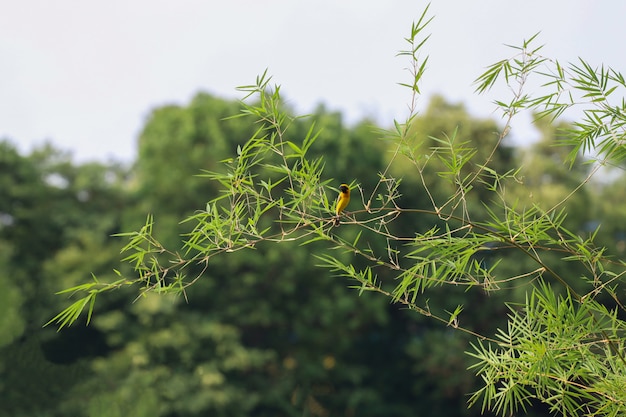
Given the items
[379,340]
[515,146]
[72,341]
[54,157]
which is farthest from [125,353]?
[515,146]

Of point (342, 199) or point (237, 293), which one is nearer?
point (342, 199)

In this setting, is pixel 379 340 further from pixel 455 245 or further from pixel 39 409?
pixel 455 245

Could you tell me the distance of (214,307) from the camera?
1156cm

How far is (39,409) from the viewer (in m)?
9.43

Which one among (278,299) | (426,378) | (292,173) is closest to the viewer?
(292,173)

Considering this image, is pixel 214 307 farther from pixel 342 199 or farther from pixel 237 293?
pixel 342 199

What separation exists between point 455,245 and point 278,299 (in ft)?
30.0

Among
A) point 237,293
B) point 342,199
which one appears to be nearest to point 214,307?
point 237,293

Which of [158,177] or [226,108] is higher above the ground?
[226,108]

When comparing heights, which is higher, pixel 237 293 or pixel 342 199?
pixel 342 199

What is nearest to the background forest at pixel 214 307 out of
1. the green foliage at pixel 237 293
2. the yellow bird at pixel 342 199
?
the green foliage at pixel 237 293

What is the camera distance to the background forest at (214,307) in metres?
10.6

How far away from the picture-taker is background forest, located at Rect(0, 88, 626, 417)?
34.7ft

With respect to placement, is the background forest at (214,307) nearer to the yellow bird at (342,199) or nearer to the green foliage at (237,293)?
the green foliage at (237,293)
